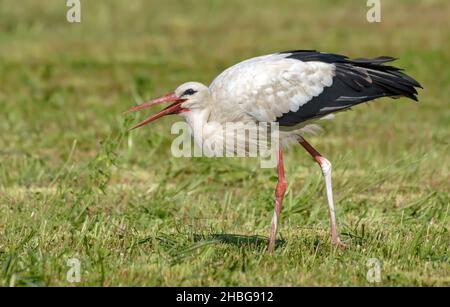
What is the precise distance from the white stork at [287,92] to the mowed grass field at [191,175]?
736 millimetres

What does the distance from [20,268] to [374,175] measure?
13.2 ft

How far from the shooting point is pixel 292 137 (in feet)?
25.0

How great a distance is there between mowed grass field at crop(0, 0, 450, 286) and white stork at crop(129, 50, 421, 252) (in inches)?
29.0

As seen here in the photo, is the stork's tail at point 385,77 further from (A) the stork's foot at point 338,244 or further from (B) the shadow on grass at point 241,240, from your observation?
(B) the shadow on grass at point 241,240

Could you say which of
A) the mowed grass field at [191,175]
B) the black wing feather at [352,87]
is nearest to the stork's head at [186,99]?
the black wing feather at [352,87]

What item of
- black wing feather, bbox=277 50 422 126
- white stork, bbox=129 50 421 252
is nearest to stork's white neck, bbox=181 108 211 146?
white stork, bbox=129 50 421 252

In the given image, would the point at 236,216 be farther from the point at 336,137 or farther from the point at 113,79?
the point at 113,79

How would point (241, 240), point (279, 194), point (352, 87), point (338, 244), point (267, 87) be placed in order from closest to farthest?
point (338, 244), point (241, 240), point (267, 87), point (352, 87), point (279, 194)

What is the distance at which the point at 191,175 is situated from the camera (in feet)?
32.0

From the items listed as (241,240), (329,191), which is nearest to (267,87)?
(329,191)

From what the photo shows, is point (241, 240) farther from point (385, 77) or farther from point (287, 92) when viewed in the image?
point (385, 77)

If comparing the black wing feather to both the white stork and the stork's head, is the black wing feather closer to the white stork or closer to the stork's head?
the white stork

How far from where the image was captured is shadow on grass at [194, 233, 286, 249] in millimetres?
7015

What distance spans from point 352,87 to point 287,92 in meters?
0.48
